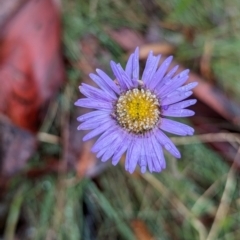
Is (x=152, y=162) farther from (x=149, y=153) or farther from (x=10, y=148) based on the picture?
(x=10, y=148)

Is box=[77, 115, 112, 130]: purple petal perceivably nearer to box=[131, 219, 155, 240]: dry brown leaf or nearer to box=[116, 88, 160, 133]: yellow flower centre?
box=[116, 88, 160, 133]: yellow flower centre

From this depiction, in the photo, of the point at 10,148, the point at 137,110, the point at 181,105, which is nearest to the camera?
the point at 181,105

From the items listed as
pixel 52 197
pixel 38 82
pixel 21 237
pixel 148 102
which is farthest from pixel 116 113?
pixel 21 237

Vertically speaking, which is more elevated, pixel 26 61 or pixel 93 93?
pixel 26 61

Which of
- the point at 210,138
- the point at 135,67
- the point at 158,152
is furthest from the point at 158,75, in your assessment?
the point at 210,138

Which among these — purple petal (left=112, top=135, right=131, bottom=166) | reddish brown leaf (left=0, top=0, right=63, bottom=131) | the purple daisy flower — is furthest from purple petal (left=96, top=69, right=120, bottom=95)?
reddish brown leaf (left=0, top=0, right=63, bottom=131)

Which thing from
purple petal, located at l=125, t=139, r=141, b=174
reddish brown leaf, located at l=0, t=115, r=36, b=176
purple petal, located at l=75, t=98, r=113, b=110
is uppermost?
reddish brown leaf, located at l=0, t=115, r=36, b=176

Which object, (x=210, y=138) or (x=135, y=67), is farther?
(x=210, y=138)

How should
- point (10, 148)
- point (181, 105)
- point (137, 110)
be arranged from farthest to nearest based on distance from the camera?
point (10, 148), point (137, 110), point (181, 105)

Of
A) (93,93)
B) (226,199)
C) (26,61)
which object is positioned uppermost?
(26,61)
